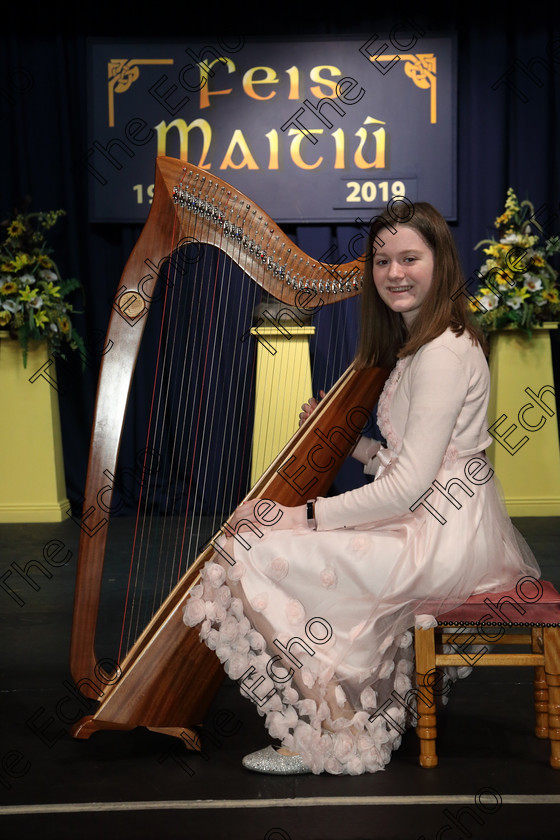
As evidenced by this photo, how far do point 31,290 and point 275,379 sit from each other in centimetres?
131

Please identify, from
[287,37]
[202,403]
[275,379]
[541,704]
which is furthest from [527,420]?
[541,704]

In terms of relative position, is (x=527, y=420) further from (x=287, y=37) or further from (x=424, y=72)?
(x=287, y=37)

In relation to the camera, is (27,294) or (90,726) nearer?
(90,726)

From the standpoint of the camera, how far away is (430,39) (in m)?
5.15

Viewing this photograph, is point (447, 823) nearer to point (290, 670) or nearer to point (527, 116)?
point (290, 670)

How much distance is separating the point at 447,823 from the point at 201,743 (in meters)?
0.61

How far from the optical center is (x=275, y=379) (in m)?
4.95

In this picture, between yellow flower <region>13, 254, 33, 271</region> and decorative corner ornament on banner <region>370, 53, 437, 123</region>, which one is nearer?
yellow flower <region>13, 254, 33, 271</region>

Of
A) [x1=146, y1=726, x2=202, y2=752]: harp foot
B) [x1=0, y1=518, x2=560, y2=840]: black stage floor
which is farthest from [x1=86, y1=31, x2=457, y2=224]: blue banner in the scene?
[x1=146, y1=726, x2=202, y2=752]: harp foot

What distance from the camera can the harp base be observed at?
1.99 meters

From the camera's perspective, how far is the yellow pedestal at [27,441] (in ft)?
16.4

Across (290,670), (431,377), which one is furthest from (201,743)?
(431,377)

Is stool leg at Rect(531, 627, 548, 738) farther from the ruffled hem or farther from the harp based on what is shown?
the harp

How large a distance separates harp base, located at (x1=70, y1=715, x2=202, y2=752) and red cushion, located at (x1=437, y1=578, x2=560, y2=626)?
1.93ft
